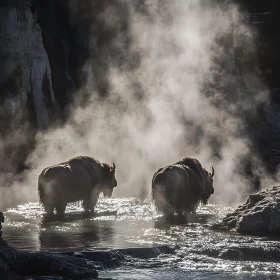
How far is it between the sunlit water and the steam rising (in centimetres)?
656

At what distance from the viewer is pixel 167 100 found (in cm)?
2831

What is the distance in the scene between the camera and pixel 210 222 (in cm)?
1292

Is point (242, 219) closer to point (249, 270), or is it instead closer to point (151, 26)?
point (249, 270)

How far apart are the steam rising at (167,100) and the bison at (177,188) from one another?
18.1 ft

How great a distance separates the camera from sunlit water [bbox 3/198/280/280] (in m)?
7.93

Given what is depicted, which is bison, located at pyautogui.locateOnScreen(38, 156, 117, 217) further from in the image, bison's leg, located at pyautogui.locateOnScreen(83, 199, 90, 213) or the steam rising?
the steam rising

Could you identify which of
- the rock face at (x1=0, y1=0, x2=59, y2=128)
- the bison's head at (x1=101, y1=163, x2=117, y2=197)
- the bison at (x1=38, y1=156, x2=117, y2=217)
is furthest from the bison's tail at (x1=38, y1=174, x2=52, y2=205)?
the rock face at (x1=0, y1=0, x2=59, y2=128)

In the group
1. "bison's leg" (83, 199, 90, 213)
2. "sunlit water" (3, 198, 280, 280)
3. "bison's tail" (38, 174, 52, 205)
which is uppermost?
"bison's tail" (38, 174, 52, 205)

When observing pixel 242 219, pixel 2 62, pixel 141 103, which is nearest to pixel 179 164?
pixel 242 219

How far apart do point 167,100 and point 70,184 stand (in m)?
14.7

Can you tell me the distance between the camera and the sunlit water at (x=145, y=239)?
7934mm

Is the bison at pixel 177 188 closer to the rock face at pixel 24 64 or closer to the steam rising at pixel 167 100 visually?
the steam rising at pixel 167 100

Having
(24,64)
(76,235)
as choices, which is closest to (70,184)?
(76,235)

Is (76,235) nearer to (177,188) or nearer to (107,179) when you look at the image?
(177,188)
